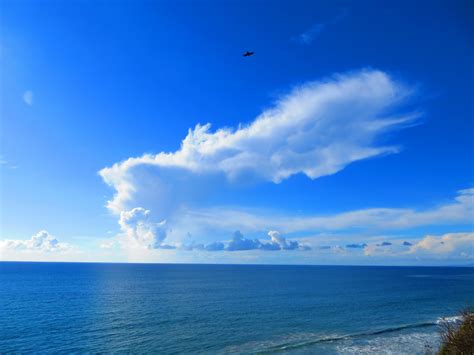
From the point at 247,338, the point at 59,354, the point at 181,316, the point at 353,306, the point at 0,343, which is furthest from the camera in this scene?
the point at 353,306

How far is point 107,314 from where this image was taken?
63.3 meters

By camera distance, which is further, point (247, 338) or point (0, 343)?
point (247, 338)

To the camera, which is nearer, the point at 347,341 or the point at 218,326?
the point at 347,341

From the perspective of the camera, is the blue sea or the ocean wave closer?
the ocean wave

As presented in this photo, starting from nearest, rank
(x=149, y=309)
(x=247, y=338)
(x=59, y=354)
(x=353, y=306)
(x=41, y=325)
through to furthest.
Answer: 1. (x=59, y=354)
2. (x=247, y=338)
3. (x=41, y=325)
4. (x=149, y=309)
5. (x=353, y=306)

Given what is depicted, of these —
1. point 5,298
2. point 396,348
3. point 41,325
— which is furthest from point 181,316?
point 5,298

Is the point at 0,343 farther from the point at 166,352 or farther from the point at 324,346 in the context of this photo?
the point at 324,346

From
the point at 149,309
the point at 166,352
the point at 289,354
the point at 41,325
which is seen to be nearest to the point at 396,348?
the point at 289,354

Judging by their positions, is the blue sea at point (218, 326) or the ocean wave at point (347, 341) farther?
the blue sea at point (218, 326)

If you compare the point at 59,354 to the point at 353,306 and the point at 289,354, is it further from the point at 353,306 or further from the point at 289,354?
the point at 353,306

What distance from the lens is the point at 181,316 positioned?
203 feet

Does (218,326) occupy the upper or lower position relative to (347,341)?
upper

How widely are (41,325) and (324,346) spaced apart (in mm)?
44461

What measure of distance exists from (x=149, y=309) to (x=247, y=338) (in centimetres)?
3016
